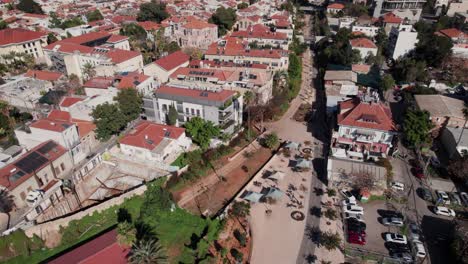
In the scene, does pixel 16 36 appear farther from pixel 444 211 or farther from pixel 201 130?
pixel 444 211

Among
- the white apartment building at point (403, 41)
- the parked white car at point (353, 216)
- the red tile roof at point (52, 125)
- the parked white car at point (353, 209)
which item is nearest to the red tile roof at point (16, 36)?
the red tile roof at point (52, 125)

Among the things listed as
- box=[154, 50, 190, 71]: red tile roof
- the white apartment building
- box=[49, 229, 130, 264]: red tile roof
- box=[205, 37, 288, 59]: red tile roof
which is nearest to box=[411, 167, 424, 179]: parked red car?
box=[205, 37, 288, 59]: red tile roof

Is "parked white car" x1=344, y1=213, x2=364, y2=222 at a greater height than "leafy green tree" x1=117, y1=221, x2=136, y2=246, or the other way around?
"leafy green tree" x1=117, y1=221, x2=136, y2=246

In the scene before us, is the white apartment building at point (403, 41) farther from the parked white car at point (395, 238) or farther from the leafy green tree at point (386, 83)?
the parked white car at point (395, 238)

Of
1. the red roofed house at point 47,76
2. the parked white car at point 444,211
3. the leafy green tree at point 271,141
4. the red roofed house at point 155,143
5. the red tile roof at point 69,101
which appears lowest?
the parked white car at point 444,211

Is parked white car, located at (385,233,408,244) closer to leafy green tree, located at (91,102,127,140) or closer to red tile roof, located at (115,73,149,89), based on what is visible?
leafy green tree, located at (91,102,127,140)
